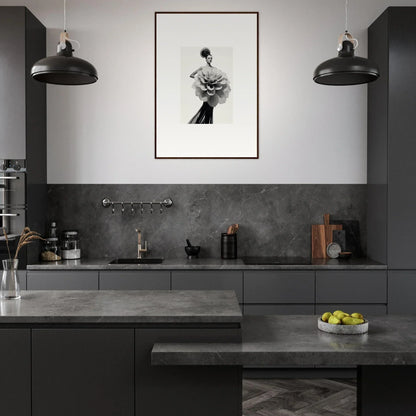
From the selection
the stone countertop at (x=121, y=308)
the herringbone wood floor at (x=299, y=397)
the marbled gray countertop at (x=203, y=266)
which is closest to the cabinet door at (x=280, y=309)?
the marbled gray countertop at (x=203, y=266)

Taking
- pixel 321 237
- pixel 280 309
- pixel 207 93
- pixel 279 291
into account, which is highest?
pixel 207 93

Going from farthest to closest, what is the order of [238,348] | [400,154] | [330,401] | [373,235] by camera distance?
[373,235]
[400,154]
[330,401]
[238,348]

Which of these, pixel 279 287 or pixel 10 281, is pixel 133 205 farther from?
pixel 10 281

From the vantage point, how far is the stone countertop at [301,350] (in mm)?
2391

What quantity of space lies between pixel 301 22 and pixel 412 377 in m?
3.78

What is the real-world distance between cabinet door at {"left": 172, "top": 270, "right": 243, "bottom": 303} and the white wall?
42.7 inches

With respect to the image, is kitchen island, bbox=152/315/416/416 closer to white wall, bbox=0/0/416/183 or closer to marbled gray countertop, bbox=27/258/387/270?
marbled gray countertop, bbox=27/258/387/270

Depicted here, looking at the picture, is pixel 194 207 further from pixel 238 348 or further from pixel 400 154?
pixel 238 348

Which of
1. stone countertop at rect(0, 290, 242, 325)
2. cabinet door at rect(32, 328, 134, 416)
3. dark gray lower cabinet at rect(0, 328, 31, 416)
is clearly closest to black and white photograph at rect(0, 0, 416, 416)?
stone countertop at rect(0, 290, 242, 325)

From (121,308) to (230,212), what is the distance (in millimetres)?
2659

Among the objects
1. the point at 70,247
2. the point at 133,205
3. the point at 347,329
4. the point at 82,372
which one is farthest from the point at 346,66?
the point at 70,247

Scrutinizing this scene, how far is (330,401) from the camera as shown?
414 cm

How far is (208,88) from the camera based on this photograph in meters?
5.28

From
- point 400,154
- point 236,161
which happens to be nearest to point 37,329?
point 236,161
